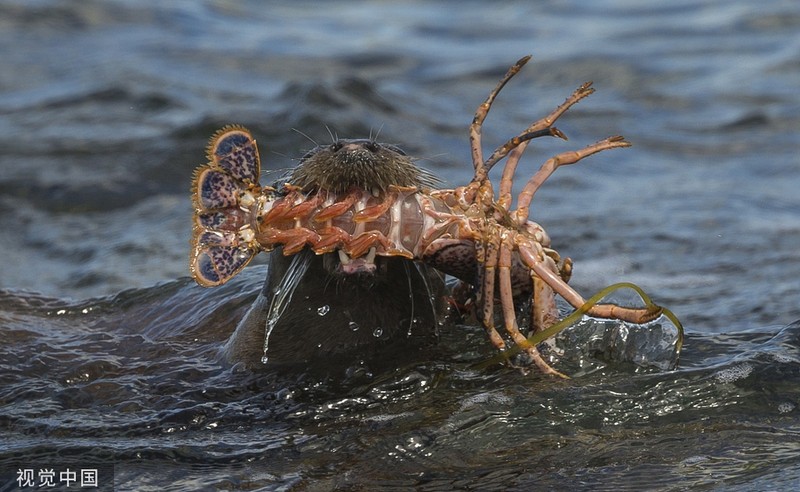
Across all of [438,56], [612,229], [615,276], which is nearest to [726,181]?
[612,229]

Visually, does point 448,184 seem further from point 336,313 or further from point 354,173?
point 354,173

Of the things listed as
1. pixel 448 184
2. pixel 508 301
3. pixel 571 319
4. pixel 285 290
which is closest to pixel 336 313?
pixel 285 290

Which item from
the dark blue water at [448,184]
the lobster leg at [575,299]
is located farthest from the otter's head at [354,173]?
the dark blue water at [448,184]

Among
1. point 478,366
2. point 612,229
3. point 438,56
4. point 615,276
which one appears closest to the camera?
point 478,366

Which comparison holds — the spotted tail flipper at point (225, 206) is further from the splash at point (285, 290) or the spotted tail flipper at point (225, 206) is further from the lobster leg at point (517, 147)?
the lobster leg at point (517, 147)

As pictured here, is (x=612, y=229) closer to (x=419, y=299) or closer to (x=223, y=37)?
(x=419, y=299)
